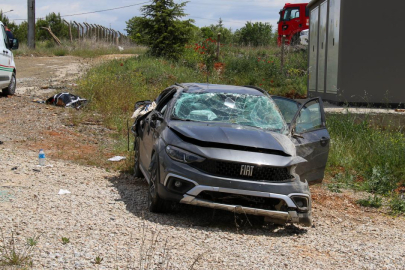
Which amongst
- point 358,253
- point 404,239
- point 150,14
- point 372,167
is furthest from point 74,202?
point 150,14

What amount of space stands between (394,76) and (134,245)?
10.4m

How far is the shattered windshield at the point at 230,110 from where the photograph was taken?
6898 mm

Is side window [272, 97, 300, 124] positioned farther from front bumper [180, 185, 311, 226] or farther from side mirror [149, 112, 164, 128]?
front bumper [180, 185, 311, 226]

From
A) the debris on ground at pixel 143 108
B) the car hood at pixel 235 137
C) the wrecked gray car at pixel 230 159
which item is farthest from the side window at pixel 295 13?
the car hood at pixel 235 137

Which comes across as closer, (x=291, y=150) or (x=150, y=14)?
(x=291, y=150)

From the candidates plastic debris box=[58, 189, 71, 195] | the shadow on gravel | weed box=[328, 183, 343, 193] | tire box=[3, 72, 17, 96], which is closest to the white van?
tire box=[3, 72, 17, 96]

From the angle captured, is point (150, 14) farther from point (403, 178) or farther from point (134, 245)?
point (134, 245)

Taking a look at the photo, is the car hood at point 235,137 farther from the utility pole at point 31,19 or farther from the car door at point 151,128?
the utility pole at point 31,19

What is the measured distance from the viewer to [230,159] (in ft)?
19.0

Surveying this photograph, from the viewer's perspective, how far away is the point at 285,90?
20.2 metres

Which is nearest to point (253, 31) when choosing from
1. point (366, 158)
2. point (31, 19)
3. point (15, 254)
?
point (31, 19)

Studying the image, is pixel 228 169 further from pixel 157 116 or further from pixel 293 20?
pixel 293 20

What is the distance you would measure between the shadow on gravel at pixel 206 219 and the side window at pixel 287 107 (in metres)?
1.91

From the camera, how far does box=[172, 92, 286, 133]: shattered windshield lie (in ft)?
22.6
